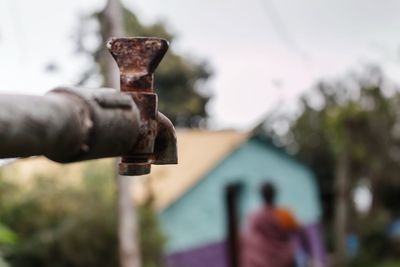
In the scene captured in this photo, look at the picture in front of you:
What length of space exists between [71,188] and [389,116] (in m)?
13.1

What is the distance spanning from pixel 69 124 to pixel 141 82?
11.2 inches

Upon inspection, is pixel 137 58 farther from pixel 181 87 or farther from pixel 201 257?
pixel 181 87

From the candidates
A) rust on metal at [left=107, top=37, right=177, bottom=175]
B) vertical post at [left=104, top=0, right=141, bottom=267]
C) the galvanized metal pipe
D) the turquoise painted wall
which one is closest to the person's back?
vertical post at [left=104, top=0, right=141, bottom=267]

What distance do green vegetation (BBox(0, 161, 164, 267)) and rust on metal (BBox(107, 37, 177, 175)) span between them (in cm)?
803

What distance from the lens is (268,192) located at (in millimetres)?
8430

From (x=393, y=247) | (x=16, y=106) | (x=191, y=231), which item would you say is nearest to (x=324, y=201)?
(x=393, y=247)

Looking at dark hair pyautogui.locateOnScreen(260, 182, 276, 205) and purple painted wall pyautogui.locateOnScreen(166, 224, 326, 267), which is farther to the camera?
purple painted wall pyautogui.locateOnScreen(166, 224, 326, 267)

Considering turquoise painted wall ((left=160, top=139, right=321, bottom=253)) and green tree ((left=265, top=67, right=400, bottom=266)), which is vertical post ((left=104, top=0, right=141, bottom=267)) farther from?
green tree ((left=265, top=67, right=400, bottom=266))

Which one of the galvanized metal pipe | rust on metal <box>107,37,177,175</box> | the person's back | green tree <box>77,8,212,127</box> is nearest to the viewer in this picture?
the galvanized metal pipe

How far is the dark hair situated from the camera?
8.37 m

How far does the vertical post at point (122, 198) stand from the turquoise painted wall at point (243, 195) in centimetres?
383

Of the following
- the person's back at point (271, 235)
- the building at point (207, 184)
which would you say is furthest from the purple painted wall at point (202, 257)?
the person's back at point (271, 235)

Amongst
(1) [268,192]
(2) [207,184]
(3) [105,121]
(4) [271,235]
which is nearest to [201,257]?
(2) [207,184]

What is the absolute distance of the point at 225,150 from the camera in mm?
15023
